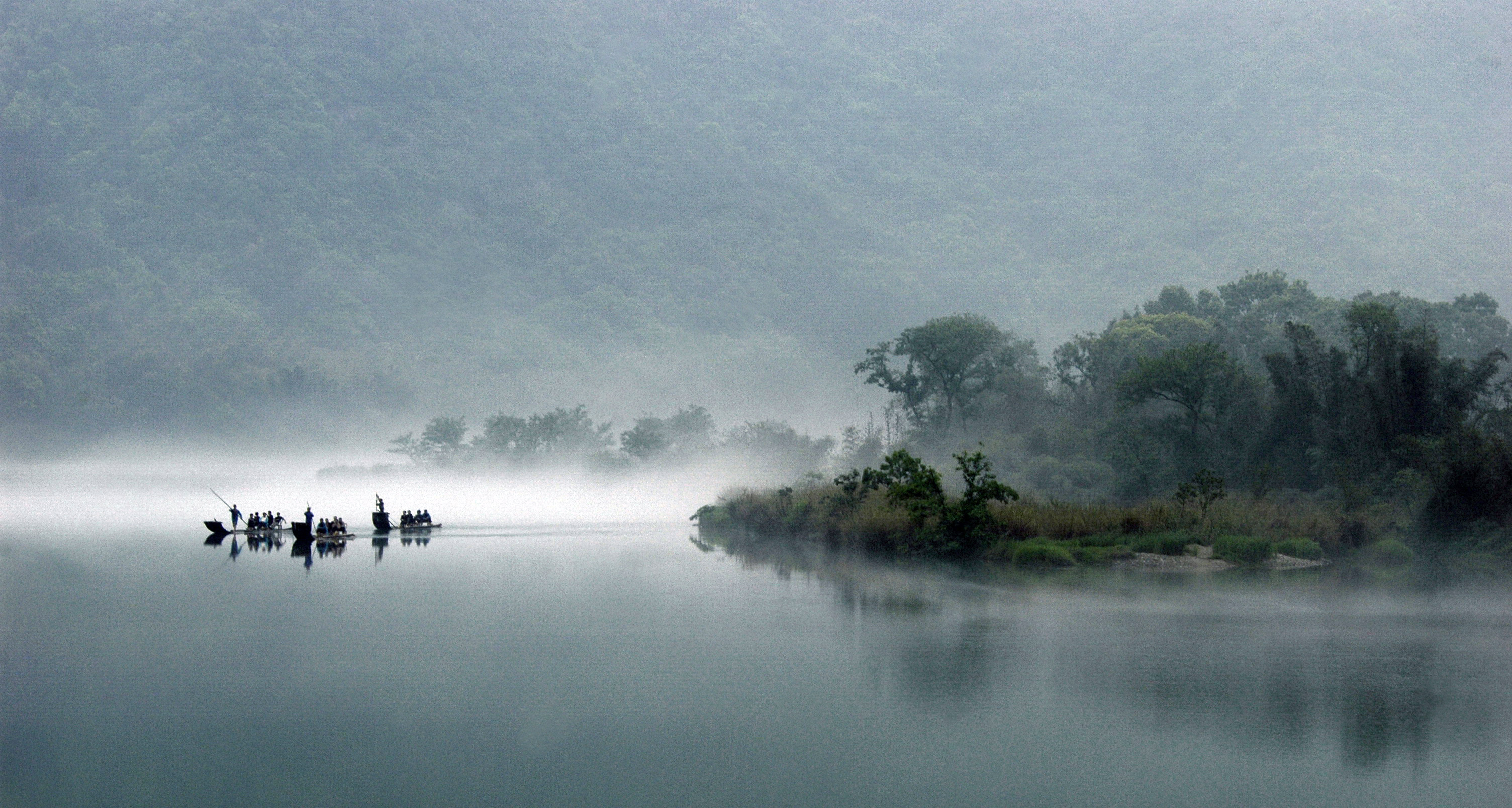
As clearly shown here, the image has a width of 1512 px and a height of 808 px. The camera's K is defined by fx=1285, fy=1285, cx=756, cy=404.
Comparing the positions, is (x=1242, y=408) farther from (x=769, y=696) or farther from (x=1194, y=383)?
(x=769, y=696)

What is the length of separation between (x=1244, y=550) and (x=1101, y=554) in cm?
397

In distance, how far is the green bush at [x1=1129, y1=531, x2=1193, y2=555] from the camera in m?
37.5

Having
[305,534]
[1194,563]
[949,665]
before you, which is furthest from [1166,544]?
[305,534]

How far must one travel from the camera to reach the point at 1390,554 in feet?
116

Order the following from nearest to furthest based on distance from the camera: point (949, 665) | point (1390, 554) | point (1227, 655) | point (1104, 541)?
Answer: point (949, 665) → point (1227, 655) → point (1390, 554) → point (1104, 541)

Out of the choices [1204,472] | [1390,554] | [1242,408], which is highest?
[1242,408]

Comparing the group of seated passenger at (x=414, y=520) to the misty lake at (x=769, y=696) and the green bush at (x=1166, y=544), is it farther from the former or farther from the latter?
the green bush at (x=1166, y=544)

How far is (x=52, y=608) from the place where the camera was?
1136 inches

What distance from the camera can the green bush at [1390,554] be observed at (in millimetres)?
35094

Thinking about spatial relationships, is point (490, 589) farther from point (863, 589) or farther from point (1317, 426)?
point (1317, 426)

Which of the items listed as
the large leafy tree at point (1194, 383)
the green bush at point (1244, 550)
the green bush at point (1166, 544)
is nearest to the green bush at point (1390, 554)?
the green bush at point (1244, 550)

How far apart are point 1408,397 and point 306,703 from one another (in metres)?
39.0

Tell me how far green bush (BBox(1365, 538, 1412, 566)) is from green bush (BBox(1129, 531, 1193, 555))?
4.88 metres

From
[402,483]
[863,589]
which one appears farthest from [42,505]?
[863,589]
